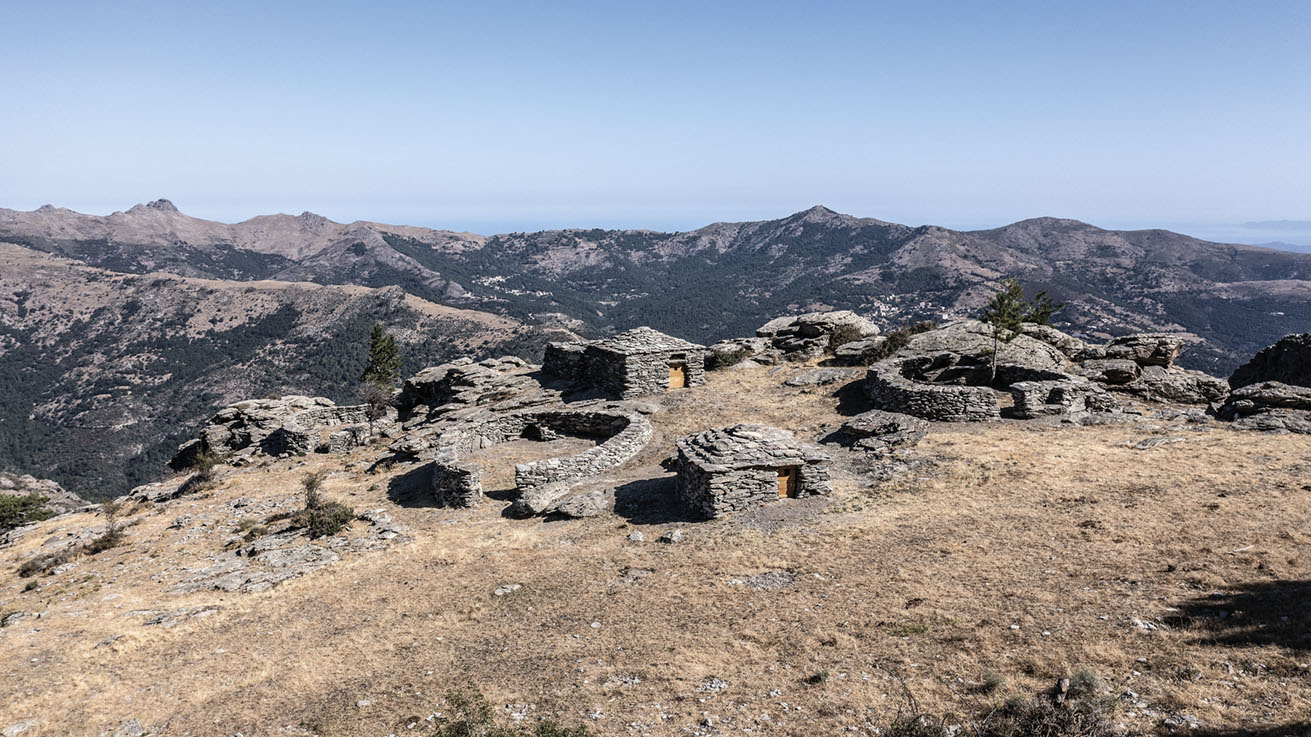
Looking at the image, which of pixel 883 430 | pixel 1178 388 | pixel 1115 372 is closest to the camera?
pixel 883 430

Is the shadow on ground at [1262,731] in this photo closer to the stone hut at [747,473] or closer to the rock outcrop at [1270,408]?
the stone hut at [747,473]

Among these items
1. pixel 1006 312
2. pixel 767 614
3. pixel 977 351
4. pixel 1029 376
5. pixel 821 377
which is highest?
pixel 1006 312

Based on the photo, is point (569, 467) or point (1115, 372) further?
point (1115, 372)

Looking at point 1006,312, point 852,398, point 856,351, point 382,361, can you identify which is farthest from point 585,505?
point 382,361

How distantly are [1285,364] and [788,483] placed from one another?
1066 inches

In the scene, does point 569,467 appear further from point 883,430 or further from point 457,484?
point 883,430

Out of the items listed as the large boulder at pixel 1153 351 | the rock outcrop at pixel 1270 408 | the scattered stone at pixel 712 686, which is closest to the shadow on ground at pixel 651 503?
the scattered stone at pixel 712 686

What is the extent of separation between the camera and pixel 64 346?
Answer: 15988cm

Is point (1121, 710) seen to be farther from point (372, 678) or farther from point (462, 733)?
point (372, 678)

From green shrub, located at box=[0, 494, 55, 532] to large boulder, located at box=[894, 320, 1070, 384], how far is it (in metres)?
48.5

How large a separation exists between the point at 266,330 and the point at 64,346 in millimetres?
51631

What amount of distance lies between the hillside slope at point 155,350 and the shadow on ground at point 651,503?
4343 inches

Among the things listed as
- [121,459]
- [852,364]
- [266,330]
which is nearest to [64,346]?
[266,330]

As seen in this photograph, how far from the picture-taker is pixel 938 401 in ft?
80.9
